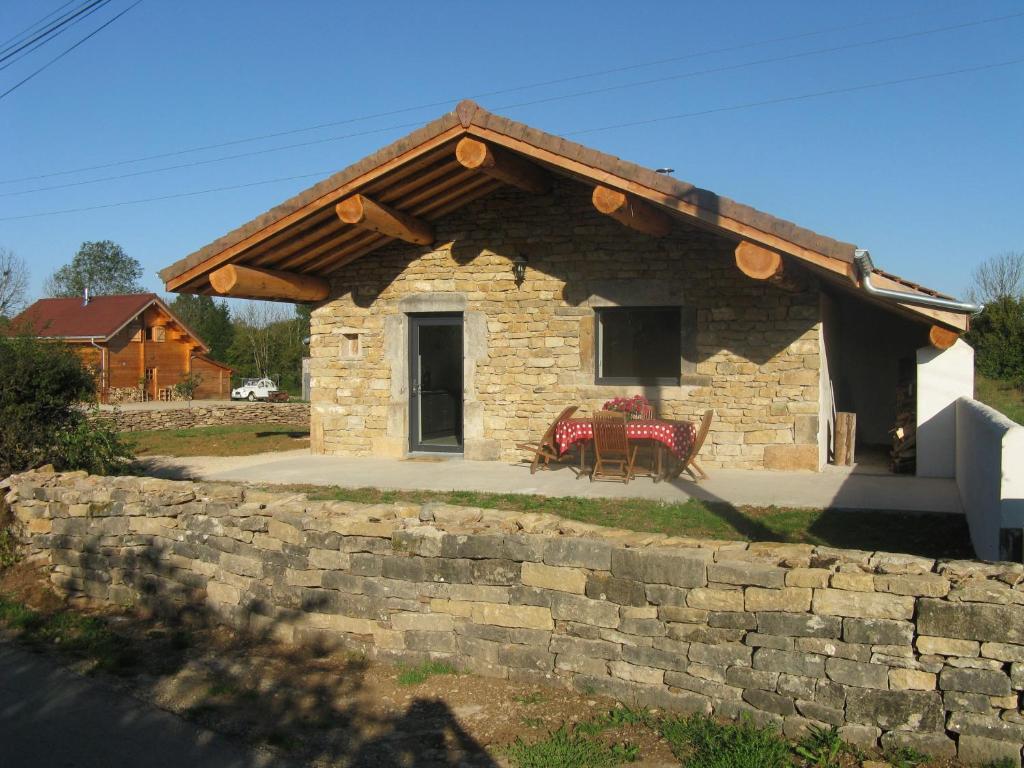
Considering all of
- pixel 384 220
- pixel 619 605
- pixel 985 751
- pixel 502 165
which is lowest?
pixel 985 751

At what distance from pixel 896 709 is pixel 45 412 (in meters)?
8.18

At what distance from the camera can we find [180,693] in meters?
→ 4.82

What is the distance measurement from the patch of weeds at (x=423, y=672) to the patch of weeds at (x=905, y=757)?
2.27m

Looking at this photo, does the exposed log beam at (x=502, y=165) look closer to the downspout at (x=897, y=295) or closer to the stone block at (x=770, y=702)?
the downspout at (x=897, y=295)

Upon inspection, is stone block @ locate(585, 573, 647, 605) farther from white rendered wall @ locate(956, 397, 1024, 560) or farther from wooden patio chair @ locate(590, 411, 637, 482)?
wooden patio chair @ locate(590, 411, 637, 482)

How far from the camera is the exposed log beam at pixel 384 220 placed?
978 centimetres

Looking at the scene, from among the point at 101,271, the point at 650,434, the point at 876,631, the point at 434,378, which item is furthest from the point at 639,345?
the point at 101,271

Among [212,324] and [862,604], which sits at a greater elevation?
[212,324]

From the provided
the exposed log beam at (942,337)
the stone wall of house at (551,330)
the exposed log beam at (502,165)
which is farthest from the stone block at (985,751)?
the exposed log beam at (502,165)

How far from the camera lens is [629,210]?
891 cm

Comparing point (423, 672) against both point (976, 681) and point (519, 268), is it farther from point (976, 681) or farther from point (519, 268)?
point (519, 268)

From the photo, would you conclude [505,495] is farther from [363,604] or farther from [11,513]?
[11,513]

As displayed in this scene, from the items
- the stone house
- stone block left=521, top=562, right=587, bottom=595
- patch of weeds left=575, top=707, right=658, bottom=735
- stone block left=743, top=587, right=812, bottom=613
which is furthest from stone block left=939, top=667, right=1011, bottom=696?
the stone house

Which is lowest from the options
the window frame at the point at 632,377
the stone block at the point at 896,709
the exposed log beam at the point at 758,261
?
the stone block at the point at 896,709
